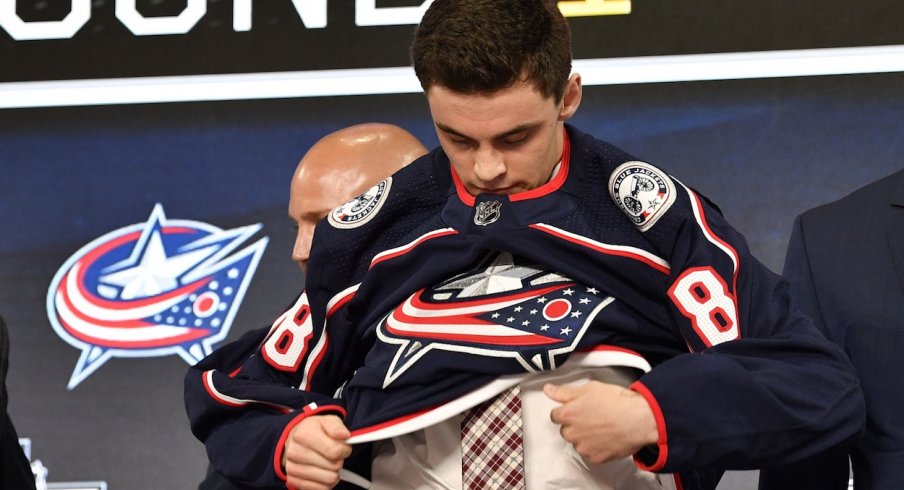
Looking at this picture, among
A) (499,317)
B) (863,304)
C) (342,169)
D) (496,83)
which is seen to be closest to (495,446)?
(499,317)

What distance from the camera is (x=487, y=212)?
4.00 ft

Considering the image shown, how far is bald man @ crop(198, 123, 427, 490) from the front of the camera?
198 cm

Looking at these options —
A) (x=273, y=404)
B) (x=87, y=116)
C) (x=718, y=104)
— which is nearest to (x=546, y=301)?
(x=273, y=404)

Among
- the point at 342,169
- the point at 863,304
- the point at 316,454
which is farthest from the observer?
the point at 342,169

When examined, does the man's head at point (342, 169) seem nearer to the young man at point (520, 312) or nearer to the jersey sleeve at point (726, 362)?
the young man at point (520, 312)

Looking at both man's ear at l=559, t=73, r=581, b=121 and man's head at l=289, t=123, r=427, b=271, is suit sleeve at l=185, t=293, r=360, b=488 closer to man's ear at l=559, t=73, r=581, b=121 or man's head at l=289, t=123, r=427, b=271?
man's ear at l=559, t=73, r=581, b=121

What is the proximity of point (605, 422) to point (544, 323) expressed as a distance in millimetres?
152

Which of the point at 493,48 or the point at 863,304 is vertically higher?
the point at 493,48

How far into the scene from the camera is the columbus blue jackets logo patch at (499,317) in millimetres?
1138

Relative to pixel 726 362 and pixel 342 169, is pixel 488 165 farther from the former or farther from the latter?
pixel 342 169

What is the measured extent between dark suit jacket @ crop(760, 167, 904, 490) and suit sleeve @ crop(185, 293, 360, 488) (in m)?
0.56

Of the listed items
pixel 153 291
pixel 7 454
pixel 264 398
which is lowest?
pixel 153 291

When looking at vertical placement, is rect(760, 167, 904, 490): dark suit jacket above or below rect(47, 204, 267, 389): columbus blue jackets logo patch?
above

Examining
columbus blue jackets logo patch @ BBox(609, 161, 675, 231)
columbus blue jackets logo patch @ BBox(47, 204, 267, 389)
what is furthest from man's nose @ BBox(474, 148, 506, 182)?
columbus blue jackets logo patch @ BBox(47, 204, 267, 389)
